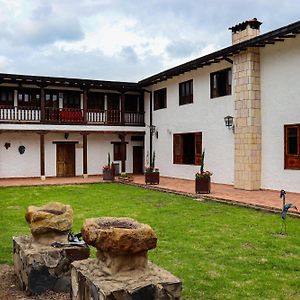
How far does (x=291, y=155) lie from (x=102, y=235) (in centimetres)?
1206

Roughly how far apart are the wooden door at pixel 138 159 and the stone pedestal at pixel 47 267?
794 inches

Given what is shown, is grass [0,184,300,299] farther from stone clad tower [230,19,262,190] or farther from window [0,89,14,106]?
window [0,89,14,106]

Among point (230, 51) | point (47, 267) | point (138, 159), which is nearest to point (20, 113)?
point (138, 159)

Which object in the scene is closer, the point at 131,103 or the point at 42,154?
the point at 42,154

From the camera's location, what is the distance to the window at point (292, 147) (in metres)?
14.6

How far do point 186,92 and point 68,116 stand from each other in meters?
6.35

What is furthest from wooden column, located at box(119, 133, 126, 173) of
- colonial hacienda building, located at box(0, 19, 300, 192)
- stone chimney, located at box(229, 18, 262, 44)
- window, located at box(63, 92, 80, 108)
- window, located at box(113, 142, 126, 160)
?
stone chimney, located at box(229, 18, 262, 44)

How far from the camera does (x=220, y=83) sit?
60.6ft

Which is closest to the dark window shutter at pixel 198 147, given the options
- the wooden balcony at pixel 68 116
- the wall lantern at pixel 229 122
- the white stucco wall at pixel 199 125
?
the white stucco wall at pixel 199 125

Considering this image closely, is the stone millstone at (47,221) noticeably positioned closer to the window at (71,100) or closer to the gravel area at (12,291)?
the gravel area at (12,291)

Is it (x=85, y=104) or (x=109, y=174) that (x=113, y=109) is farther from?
(x=109, y=174)

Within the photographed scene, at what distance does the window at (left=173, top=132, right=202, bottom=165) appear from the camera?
2072 centimetres

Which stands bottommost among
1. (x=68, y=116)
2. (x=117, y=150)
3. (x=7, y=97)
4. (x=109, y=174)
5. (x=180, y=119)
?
(x=109, y=174)

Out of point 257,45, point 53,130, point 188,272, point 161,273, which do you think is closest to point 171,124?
point 53,130
